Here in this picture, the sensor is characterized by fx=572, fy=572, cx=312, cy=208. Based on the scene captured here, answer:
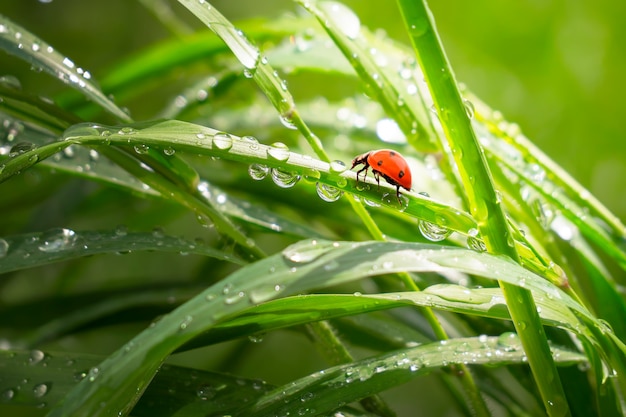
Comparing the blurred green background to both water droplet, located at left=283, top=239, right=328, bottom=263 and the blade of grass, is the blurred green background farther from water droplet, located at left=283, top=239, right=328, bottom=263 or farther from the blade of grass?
water droplet, located at left=283, top=239, right=328, bottom=263

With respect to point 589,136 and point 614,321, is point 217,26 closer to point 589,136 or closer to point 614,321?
point 614,321

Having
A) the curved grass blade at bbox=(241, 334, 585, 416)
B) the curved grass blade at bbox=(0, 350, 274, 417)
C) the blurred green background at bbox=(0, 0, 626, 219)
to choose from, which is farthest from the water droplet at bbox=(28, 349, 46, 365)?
the blurred green background at bbox=(0, 0, 626, 219)

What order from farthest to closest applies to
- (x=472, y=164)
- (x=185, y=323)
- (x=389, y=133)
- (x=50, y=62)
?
(x=389, y=133) < (x=50, y=62) < (x=472, y=164) < (x=185, y=323)

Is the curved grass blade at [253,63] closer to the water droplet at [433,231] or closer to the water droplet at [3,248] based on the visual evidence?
the water droplet at [433,231]

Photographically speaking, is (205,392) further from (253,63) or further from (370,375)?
(253,63)

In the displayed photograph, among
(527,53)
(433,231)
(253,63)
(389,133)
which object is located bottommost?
(433,231)

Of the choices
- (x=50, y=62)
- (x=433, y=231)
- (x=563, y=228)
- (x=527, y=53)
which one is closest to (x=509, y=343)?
(x=433, y=231)

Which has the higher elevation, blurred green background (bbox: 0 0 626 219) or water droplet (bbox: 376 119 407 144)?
blurred green background (bbox: 0 0 626 219)
